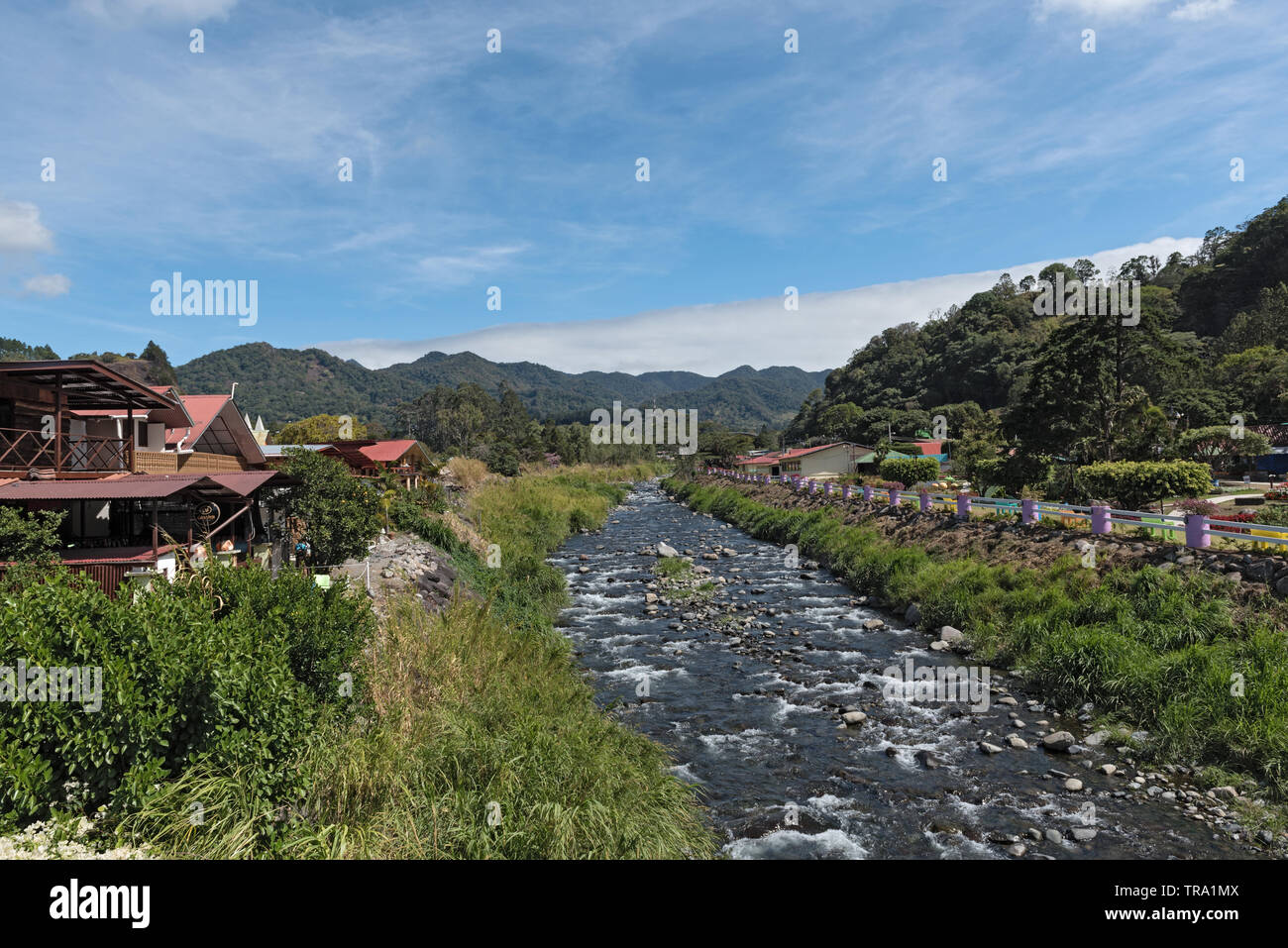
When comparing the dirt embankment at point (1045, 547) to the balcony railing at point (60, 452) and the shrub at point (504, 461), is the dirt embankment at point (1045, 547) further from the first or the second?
the shrub at point (504, 461)

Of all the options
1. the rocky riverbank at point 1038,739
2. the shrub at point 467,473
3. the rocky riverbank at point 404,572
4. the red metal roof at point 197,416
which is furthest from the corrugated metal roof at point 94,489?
the shrub at point 467,473

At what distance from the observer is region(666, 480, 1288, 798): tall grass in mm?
10734

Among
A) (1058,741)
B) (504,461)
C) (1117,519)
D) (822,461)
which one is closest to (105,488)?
(1058,741)

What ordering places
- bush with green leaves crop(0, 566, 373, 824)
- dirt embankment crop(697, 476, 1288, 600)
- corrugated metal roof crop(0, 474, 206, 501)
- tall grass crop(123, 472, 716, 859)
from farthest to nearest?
corrugated metal roof crop(0, 474, 206, 501) → dirt embankment crop(697, 476, 1288, 600) → tall grass crop(123, 472, 716, 859) → bush with green leaves crop(0, 566, 373, 824)

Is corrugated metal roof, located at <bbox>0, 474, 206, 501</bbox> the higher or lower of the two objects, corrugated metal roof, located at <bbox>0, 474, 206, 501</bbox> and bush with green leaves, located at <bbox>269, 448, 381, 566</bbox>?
the higher

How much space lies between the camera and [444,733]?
9422 mm

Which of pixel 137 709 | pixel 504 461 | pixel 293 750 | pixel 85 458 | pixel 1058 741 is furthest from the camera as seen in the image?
pixel 504 461

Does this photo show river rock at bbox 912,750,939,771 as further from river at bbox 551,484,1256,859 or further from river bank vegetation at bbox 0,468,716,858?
river bank vegetation at bbox 0,468,716,858

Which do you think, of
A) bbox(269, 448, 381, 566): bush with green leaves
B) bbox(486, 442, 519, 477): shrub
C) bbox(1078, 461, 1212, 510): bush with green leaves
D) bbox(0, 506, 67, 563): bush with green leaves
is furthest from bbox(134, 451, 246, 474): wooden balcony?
bbox(486, 442, 519, 477): shrub

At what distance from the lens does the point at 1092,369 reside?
93.7ft

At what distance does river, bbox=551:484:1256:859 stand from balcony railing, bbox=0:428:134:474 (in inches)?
557

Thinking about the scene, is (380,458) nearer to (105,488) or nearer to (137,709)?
(105,488)

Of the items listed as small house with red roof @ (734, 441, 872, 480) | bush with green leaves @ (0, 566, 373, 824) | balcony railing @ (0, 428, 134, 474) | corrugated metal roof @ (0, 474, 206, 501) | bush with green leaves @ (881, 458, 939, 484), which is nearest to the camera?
bush with green leaves @ (0, 566, 373, 824)

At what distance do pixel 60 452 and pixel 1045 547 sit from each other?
86.2 ft
